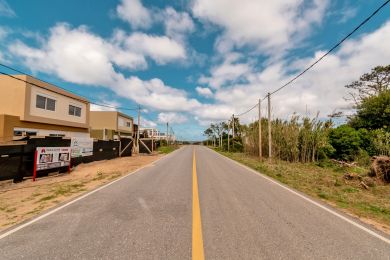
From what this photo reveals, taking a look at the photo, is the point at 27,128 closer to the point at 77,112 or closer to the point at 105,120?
the point at 77,112

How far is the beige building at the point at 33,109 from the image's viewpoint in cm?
1952

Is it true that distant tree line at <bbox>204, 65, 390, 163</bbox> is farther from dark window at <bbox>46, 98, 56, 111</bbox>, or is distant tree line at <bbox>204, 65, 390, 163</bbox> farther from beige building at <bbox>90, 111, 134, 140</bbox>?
beige building at <bbox>90, 111, 134, 140</bbox>

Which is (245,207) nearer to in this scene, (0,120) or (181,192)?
(181,192)

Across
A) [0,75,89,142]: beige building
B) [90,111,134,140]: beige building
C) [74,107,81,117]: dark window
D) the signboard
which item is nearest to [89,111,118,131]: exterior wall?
[90,111,134,140]: beige building

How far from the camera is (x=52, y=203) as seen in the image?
6.32 metres

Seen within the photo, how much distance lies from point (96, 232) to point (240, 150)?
128 feet

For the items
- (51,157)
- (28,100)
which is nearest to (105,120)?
(28,100)

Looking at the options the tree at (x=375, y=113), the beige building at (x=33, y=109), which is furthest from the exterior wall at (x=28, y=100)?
the tree at (x=375, y=113)

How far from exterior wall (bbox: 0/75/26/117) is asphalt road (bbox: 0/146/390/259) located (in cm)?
1880

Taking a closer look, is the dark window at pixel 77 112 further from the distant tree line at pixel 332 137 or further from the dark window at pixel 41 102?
the distant tree line at pixel 332 137

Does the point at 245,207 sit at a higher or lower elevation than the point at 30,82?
lower

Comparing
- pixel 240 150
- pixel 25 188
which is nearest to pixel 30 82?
pixel 25 188

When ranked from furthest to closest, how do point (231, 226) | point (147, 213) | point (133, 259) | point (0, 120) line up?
point (0, 120) → point (147, 213) → point (231, 226) → point (133, 259)

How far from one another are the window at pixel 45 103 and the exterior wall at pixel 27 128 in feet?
5.88
